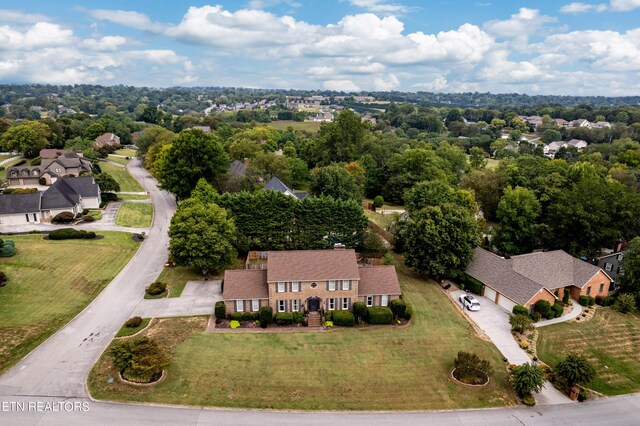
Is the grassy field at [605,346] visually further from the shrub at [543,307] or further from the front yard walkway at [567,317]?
the shrub at [543,307]

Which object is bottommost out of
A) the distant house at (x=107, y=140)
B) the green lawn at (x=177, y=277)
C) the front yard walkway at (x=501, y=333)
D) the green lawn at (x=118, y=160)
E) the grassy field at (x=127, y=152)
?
the front yard walkway at (x=501, y=333)

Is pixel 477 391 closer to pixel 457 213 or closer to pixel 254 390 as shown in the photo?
pixel 254 390

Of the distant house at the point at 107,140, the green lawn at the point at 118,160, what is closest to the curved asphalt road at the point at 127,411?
the green lawn at the point at 118,160

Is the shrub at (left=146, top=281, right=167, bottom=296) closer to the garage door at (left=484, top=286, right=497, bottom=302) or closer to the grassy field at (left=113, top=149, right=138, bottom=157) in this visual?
the garage door at (left=484, top=286, right=497, bottom=302)

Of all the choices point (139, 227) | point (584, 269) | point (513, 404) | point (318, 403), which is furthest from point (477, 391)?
point (139, 227)

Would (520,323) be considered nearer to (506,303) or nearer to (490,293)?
(506,303)

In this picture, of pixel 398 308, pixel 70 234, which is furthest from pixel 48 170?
pixel 398 308
